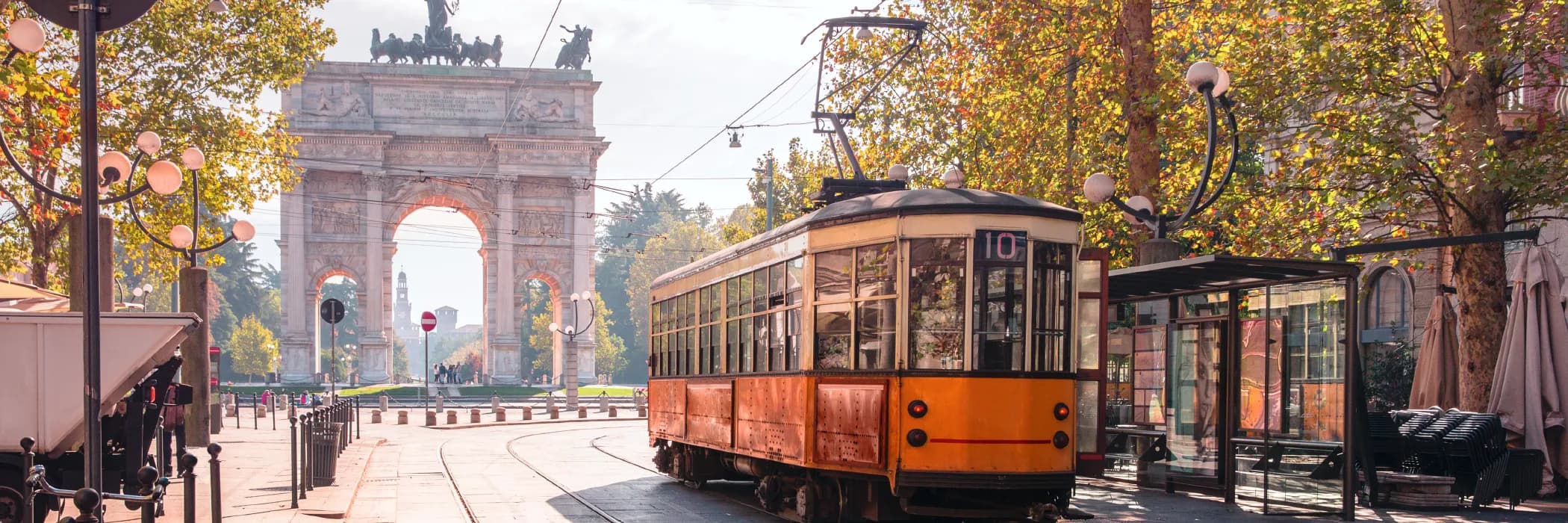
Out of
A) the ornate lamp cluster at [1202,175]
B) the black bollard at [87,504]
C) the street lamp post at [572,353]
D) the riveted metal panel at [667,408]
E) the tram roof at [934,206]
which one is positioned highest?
the ornate lamp cluster at [1202,175]

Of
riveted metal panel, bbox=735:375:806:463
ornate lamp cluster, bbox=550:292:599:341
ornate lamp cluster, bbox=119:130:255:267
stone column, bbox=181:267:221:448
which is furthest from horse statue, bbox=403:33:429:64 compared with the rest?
riveted metal panel, bbox=735:375:806:463

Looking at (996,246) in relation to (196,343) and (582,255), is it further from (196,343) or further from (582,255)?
(582,255)

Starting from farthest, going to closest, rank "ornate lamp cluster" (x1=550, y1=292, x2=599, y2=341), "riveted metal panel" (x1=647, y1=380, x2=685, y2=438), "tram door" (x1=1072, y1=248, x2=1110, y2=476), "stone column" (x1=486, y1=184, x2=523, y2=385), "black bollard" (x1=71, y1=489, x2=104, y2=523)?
"stone column" (x1=486, y1=184, x2=523, y2=385)
"ornate lamp cluster" (x1=550, y1=292, x2=599, y2=341)
"riveted metal panel" (x1=647, y1=380, x2=685, y2=438)
"tram door" (x1=1072, y1=248, x2=1110, y2=476)
"black bollard" (x1=71, y1=489, x2=104, y2=523)

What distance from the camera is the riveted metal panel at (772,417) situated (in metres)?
12.9

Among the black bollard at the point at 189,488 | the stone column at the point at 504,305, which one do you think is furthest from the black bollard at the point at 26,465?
the stone column at the point at 504,305

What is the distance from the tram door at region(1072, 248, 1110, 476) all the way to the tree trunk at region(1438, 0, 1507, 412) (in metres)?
7.55

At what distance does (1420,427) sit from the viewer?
16328 millimetres

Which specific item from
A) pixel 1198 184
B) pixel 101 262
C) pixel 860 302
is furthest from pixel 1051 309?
pixel 101 262

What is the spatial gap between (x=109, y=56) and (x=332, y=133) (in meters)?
44.7

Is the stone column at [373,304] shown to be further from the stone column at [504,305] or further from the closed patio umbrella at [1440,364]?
the closed patio umbrella at [1440,364]

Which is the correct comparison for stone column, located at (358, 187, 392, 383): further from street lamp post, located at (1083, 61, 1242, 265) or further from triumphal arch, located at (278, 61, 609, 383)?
→ street lamp post, located at (1083, 61, 1242, 265)

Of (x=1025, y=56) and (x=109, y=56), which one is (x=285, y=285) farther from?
(x=1025, y=56)

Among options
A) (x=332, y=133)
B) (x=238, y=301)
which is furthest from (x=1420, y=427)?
(x=238, y=301)

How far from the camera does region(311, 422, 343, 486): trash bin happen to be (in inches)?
701
